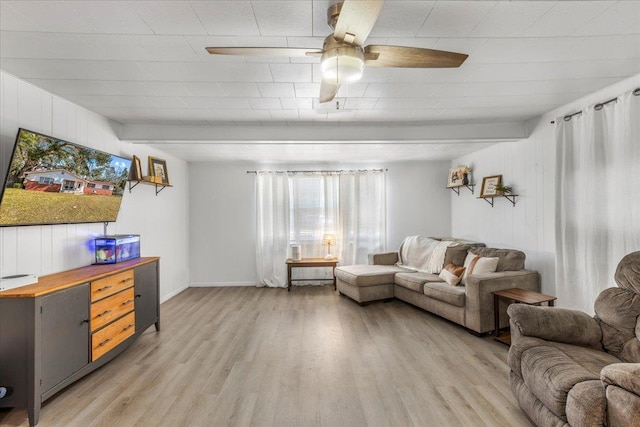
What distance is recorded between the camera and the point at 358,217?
547cm

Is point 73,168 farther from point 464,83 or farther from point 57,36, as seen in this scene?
point 464,83

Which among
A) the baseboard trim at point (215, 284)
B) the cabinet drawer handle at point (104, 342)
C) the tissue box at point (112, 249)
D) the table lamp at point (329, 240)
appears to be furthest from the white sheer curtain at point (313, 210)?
the cabinet drawer handle at point (104, 342)

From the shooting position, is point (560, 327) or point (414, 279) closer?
A: point (560, 327)

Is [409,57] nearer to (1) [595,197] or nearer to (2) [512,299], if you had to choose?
(1) [595,197]

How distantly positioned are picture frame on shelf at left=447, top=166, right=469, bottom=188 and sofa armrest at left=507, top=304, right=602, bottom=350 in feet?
10.0

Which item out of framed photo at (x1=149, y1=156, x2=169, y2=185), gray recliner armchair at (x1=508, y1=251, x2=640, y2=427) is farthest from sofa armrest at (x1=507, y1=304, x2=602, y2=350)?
framed photo at (x1=149, y1=156, x2=169, y2=185)

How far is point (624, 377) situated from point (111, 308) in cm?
343

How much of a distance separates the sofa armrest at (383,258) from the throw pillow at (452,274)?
112 centimetres

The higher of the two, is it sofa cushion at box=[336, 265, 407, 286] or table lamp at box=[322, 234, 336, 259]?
table lamp at box=[322, 234, 336, 259]

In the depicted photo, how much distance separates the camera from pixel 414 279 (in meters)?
4.02

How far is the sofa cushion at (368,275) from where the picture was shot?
168 inches

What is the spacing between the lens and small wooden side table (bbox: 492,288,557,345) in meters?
2.86

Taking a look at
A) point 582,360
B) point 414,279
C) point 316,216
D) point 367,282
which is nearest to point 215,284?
point 316,216

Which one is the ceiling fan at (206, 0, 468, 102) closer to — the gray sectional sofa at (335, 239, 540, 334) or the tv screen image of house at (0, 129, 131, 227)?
the tv screen image of house at (0, 129, 131, 227)
